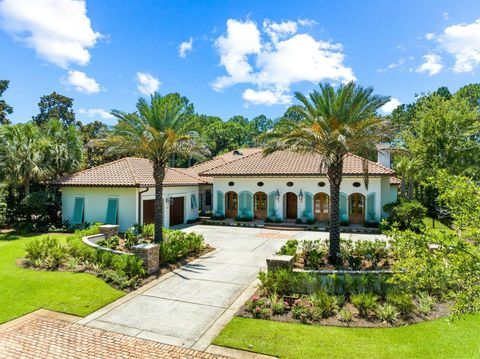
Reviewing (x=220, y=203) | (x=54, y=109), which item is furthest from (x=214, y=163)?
(x=54, y=109)

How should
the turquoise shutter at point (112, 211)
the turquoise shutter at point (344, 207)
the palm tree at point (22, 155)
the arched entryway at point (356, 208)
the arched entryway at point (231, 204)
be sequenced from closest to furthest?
the turquoise shutter at point (112, 211) → the palm tree at point (22, 155) → the turquoise shutter at point (344, 207) → the arched entryway at point (356, 208) → the arched entryway at point (231, 204)

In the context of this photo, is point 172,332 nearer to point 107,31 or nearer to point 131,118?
point 131,118

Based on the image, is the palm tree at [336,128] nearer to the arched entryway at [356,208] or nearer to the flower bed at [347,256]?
the flower bed at [347,256]

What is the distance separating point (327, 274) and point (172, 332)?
5218mm

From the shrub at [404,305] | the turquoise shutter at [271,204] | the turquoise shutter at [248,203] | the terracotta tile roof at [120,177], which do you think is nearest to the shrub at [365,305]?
the shrub at [404,305]

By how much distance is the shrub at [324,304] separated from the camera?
8688 millimetres

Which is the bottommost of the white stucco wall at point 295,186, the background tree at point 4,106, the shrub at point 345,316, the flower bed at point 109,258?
the shrub at point 345,316

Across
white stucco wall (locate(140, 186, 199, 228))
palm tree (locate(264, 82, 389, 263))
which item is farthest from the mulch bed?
white stucco wall (locate(140, 186, 199, 228))

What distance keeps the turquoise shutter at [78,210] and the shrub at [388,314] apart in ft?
66.8

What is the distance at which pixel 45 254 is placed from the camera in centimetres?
1329

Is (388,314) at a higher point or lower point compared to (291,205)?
lower

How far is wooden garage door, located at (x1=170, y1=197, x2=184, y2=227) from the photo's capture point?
25.5 m

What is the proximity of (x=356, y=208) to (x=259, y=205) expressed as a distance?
7828mm

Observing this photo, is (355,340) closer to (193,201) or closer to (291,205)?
(291,205)
